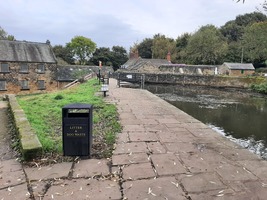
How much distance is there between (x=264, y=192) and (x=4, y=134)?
15.8ft

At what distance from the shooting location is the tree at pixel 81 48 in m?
56.1

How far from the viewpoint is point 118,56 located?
59.4 meters

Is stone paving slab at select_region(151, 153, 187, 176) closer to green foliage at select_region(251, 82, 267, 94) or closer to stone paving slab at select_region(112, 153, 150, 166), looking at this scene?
stone paving slab at select_region(112, 153, 150, 166)

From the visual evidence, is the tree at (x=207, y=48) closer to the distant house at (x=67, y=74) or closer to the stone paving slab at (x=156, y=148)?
the distant house at (x=67, y=74)

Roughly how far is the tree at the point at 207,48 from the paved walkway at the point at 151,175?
47453mm

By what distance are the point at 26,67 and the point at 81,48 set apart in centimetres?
2933

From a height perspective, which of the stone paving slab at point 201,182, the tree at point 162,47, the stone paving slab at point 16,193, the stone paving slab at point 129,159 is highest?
the tree at point 162,47

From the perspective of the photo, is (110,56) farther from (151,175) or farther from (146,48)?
(151,175)

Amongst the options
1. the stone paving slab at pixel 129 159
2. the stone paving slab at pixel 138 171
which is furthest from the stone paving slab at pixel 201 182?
the stone paving slab at pixel 129 159

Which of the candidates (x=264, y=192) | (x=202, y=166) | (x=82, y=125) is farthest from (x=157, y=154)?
(x=264, y=192)

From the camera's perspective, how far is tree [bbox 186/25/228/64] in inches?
1901

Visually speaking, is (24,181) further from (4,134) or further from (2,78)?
(2,78)

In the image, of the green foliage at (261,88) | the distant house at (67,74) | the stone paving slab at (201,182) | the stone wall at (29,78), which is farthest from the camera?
the distant house at (67,74)

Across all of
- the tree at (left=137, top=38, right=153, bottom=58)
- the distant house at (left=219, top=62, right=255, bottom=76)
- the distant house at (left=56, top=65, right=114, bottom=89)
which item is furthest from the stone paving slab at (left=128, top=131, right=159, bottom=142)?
the tree at (left=137, top=38, right=153, bottom=58)
